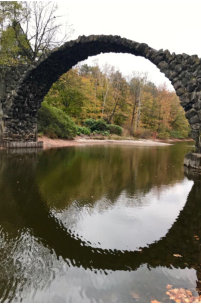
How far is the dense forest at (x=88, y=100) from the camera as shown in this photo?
56.1ft

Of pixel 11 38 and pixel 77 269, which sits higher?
pixel 11 38

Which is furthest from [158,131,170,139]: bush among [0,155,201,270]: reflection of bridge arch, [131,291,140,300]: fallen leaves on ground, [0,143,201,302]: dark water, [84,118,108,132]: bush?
[131,291,140,300]: fallen leaves on ground

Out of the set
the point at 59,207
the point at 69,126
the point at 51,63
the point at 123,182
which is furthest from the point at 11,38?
the point at 59,207

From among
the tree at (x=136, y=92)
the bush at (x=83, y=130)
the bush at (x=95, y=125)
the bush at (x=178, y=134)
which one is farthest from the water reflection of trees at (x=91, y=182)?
the bush at (x=178, y=134)

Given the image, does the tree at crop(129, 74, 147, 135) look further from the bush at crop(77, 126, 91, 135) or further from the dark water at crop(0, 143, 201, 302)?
the dark water at crop(0, 143, 201, 302)

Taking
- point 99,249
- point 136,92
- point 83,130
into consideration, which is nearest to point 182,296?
point 99,249

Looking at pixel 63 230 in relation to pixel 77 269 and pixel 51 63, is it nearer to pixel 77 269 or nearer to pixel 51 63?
pixel 77 269

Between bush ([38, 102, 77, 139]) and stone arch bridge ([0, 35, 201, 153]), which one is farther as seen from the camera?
bush ([38, 102, 77, 139])

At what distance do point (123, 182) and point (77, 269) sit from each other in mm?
4645

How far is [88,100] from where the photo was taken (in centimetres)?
3412

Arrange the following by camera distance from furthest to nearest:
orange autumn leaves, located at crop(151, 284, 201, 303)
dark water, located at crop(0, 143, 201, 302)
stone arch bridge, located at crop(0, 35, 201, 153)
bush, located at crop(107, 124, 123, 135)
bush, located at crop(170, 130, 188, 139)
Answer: bush, located at crop(170, 130, 188, 139)
bush, located at crop(107, 124, 123, 135)
stone arch bridge, located at crop(0, 35, 201, 153)
dark water, located at crop(0, 143, 201, 302)
orange autumn leaves, located at crop(151, 284, 201, 303)

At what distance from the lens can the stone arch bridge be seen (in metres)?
8.79

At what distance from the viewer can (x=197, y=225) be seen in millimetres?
3967

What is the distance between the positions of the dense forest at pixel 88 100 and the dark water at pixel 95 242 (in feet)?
34.0
